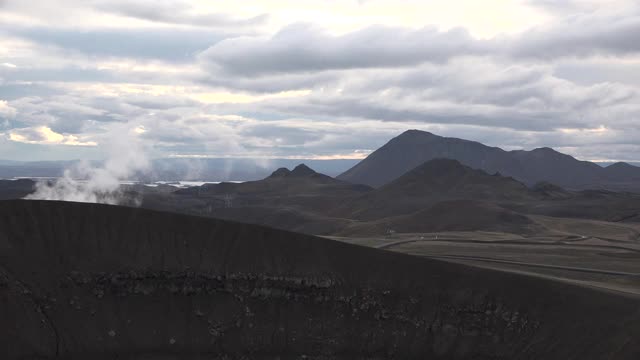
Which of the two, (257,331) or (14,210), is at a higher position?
(14,210)

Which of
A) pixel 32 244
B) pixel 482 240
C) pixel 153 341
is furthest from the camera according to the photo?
pixel 482 240

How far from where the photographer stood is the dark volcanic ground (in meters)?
86.6

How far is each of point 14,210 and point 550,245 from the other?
433ft

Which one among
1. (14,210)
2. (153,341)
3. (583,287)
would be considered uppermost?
(14,210)

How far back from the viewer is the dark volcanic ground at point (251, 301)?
3408 inches

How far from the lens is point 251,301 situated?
305ft

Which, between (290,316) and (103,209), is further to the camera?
(103,209)

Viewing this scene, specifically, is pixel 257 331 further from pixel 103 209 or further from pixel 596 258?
pixel 596 258

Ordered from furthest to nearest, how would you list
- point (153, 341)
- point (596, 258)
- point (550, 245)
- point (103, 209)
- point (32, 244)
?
point (550, 245)
point (596, 258)
point (103, 209)
point (32, 244)
point (153, 341)

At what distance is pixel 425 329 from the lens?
91.0m

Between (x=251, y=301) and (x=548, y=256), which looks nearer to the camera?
(x=251, y=301)

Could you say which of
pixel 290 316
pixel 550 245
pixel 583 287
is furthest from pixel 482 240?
pixel 290 316

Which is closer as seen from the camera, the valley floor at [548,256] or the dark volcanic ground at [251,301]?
the dark volcanic ground at [251,301]

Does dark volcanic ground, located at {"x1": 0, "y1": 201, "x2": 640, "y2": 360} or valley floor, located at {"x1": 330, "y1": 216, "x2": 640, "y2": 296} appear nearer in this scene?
dark volcanic ground, located at {"x1": 0, "y1": 201, "x2": 640, "y2": 360}
